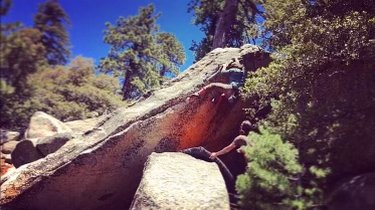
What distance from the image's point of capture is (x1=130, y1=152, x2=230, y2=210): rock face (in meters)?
7.02

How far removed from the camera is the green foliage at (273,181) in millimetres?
5562

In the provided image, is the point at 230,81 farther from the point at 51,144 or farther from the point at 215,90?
the point at 51,144

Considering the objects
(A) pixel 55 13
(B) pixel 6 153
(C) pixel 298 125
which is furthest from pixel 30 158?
(C) pixel 298 125

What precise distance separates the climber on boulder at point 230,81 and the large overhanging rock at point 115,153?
0.23 m

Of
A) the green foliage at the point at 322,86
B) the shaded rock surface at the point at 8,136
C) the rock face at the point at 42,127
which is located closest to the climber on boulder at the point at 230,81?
the green foliage at the point at 322,86

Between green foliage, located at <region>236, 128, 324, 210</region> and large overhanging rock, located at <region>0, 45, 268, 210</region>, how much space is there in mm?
4360

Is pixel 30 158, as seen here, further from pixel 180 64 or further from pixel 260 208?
pixel 180 64

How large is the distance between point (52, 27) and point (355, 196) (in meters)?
5.69

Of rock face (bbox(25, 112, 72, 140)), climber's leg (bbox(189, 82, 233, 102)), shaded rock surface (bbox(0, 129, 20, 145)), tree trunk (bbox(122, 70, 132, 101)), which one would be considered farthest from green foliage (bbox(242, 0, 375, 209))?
tree trunk (bbox(122, 70, 132, 101))

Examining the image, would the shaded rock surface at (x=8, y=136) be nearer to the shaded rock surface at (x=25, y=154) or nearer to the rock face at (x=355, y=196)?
the shaded rock surface at (x=25, y=154)

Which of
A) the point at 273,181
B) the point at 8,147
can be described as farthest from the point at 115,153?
the point at 8,147

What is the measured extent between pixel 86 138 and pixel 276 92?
5.26 metres

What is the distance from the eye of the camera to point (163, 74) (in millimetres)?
27625

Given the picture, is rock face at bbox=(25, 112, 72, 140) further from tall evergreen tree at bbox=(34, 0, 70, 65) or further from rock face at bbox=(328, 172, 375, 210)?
rock face at bbox=(328, 172, 375, 210)
